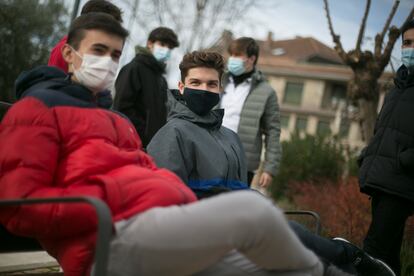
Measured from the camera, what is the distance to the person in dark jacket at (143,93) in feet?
16.4

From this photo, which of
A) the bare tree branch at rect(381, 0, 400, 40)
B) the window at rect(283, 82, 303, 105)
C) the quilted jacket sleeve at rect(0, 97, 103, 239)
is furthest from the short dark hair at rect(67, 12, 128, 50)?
the window at rect(283, 82, 303, 105)

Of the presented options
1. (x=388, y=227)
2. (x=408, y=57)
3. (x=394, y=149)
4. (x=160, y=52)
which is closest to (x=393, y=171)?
(x=394, y=149)

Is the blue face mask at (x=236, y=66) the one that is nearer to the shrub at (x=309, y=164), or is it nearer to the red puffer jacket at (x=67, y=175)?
the red puffer jacket at (x=67, y=175)

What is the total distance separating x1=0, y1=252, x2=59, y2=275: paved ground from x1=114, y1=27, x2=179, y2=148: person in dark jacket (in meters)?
1.30

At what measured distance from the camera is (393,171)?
3705 millimetres

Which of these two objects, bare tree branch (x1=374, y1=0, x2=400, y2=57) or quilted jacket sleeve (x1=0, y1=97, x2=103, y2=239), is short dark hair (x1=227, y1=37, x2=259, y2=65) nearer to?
bare tree branch (x1=374, y1=0, x2=400, y2=57)

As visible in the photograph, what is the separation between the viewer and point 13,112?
2.40 m

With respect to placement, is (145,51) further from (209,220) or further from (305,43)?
(305,43)

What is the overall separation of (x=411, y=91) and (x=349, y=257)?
1578 millimetres

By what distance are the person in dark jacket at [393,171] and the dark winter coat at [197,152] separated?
0.94 meters

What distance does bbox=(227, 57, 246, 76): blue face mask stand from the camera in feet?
17.3

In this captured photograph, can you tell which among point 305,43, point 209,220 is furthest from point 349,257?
point 305,43

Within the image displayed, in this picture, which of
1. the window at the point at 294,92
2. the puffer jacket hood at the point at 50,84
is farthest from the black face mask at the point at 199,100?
the window at the point at 294,92

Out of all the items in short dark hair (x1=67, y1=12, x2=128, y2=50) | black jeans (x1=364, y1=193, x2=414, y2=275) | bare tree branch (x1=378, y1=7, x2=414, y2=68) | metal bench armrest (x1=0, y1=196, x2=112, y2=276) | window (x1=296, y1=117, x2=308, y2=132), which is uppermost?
bare tree branch (x1=378, y1=7, x2=414, y2=68)
